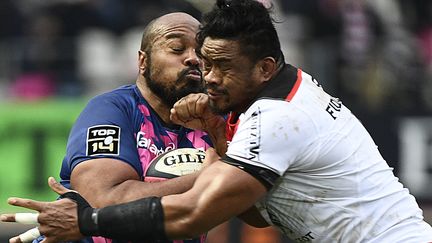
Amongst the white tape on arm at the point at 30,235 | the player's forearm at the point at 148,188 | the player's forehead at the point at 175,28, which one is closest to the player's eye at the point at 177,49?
the player's forehead at the point at 175,28

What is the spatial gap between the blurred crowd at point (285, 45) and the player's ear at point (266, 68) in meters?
7.82

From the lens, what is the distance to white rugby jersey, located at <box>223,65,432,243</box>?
19.1ft

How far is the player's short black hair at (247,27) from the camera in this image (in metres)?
6.01

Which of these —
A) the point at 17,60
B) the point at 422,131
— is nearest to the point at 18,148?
the point at 17,60

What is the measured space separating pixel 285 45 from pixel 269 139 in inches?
361

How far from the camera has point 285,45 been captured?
48.7ft

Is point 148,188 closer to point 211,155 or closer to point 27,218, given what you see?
point 211,155

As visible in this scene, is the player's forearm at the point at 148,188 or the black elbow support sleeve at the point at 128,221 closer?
the black elbow support sleeve at the point at 128,221

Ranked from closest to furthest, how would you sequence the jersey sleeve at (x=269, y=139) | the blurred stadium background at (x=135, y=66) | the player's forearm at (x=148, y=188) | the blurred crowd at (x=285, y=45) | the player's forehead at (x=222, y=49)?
the jersey sleeve at (x=269, y=139) < the player's forehead at (x=222, y=49) < the player's forearm at (x=148, y=188) < the blurred stadium background at (x=135, y=66) < the blurred crowd at (x=285, y=45)

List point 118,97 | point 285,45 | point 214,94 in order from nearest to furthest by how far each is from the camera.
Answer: point 214,94, point 118,97, point 285,45

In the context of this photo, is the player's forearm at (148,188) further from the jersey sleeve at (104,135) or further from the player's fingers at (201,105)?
the player's fingers at (201,105)

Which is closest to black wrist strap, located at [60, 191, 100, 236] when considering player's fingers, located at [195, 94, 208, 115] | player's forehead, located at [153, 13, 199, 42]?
player's fingers, located at [195, 94, 208, 115]

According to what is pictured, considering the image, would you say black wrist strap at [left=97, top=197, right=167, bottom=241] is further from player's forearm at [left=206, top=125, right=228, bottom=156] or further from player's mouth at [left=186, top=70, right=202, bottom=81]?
player's mouth at [left=186, top=70, right=202, bottom=81]

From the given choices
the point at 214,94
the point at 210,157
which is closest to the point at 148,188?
the point at 210,157
